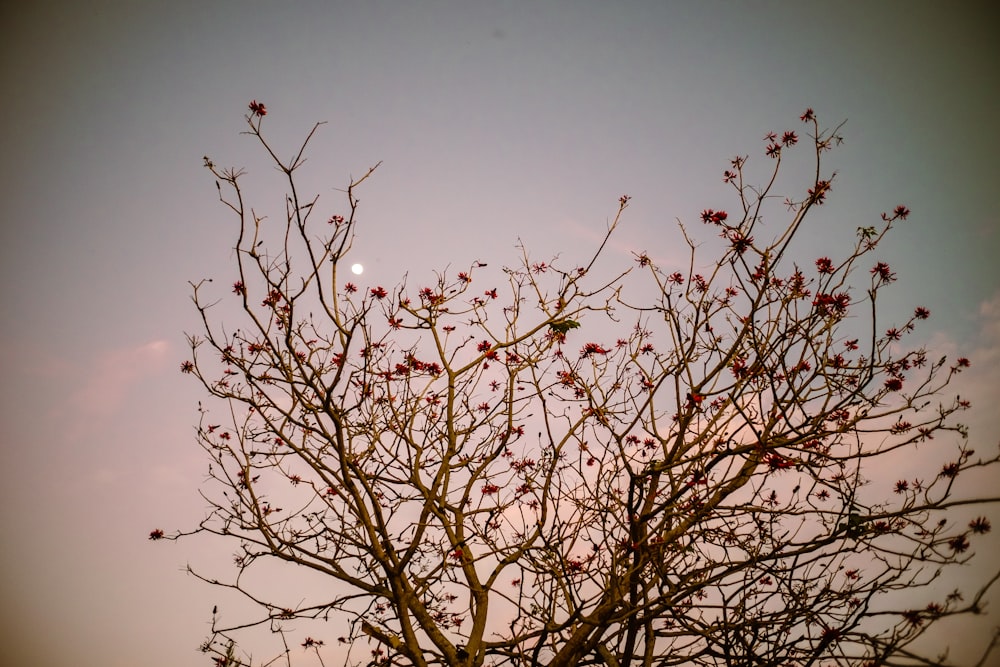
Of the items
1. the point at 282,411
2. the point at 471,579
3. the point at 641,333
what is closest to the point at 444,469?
the point at 471,579

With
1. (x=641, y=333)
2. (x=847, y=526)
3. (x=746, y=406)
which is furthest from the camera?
(x=641, y=333)

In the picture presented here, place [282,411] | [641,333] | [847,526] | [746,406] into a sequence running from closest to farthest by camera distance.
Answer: [847,526] → [746,406] → [282,411] → [641,333]

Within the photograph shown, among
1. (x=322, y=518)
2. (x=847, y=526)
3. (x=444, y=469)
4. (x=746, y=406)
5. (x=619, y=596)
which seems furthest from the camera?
(x=444, y=469)

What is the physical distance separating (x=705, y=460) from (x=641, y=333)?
1.38 meters

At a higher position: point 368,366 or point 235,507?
point 368,366

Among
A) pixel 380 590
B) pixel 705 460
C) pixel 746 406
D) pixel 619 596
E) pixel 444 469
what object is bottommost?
pixel 619 596

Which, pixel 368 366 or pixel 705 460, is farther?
pixel 368 366

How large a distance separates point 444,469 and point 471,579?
1039mm

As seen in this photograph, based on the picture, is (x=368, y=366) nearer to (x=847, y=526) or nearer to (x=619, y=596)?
(x=619, y=596)

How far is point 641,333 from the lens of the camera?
4246 mm

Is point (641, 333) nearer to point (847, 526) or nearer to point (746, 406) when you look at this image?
point (746, 406)

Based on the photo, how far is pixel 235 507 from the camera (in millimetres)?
4051

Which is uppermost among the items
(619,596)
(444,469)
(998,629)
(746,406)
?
(444,469)

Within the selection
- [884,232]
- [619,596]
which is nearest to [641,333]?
[884,232]
